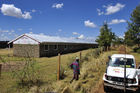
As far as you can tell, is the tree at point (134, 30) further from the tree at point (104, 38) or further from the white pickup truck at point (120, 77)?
the white pickup truck at point (120, 77)

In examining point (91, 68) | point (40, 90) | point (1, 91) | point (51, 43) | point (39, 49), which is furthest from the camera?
point (51, 43)

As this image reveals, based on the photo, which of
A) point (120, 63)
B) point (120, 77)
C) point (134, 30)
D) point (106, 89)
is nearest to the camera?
point (120, 77)

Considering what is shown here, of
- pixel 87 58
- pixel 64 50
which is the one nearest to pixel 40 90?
pixel 87 58

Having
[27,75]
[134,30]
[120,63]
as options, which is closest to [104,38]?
[134,30]

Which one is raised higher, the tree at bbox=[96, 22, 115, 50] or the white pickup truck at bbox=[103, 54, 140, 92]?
the tree at bbox=[96, 22, 115, 50]

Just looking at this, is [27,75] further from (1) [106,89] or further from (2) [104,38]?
(2) [104,38]

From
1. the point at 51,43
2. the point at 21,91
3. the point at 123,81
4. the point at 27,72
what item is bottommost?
the point at 21,91

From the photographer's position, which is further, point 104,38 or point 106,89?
point 104,38

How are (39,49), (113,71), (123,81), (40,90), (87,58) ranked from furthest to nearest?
(39,49)
(87,58)
(113,71)
(123,81)
(40,90)

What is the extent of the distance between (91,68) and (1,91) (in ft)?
20.5

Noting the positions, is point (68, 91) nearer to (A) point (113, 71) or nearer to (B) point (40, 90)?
(B) point (40, 90)

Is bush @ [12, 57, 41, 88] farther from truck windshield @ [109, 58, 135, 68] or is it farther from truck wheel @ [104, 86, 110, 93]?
truck windshield @ [109, 58, 135, 68]

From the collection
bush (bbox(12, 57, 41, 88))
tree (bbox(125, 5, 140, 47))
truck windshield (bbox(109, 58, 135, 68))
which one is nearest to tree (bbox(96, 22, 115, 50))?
tree (bbox(125, 5, 140, 47))

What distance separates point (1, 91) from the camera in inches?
193
